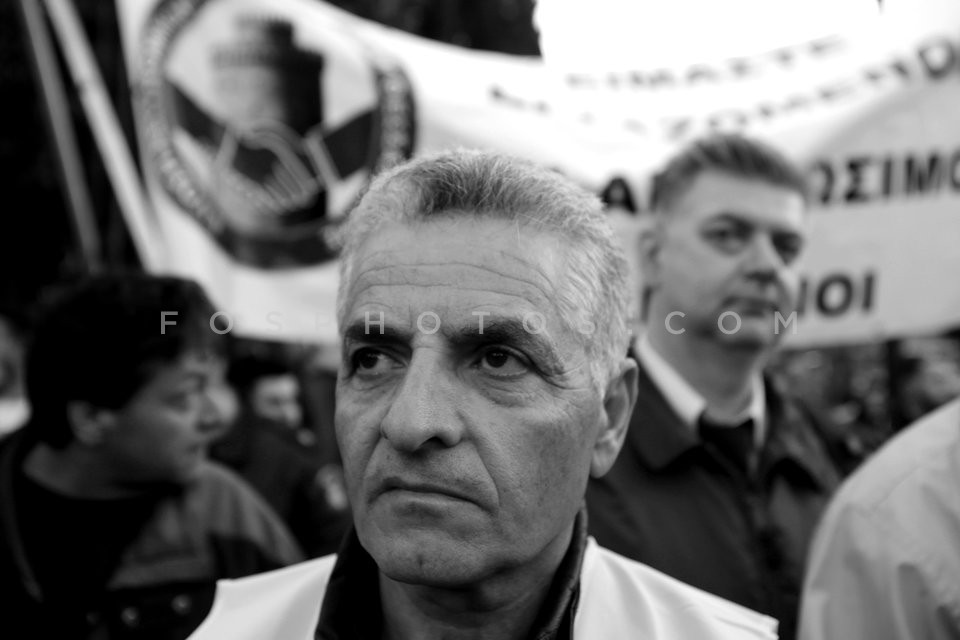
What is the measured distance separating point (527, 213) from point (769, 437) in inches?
63.2

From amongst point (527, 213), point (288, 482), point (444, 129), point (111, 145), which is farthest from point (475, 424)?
point (111, 145)

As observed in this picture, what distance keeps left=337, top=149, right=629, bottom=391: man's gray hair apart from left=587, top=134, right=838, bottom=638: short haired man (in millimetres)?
827

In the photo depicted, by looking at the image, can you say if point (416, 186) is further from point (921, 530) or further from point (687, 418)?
point (687, 418)

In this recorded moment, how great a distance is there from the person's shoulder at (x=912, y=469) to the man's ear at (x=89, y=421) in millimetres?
1861

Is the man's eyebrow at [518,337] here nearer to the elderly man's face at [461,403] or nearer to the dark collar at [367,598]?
the elderly man's face at [461,403]

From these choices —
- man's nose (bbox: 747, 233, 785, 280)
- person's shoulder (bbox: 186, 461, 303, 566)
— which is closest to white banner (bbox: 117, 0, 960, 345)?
man's nose (bbox: 747, 233, 785, 280)

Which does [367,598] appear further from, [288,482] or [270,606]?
[288,482]

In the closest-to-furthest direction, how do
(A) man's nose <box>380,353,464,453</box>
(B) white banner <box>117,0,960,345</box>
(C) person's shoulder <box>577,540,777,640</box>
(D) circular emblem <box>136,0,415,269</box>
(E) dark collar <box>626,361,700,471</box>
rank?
(A) man's nose <box>380,353,464,453</box> → (C) person's shoulder <box>577,540,777,640</box> → (E) dark collar <box>626,361,700,471</box> → (B) white banner <box>117,0,960,345</box> → (D) circular emblem <box>136,0,415,269</box>

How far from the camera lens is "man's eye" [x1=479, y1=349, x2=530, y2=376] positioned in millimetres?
1782

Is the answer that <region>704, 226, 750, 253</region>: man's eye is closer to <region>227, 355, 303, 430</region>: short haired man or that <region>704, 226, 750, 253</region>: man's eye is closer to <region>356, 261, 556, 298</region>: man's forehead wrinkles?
<region>356, 261, 556, 298</region>: man's forehead wrinkles

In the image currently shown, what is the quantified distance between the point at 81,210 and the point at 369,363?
4099 mm

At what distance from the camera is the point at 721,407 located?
3197 millimetres

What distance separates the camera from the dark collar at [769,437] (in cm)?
281

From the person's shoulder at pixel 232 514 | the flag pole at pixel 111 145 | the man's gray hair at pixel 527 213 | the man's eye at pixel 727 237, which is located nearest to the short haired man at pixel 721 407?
the man's eye at pixel 727 237
